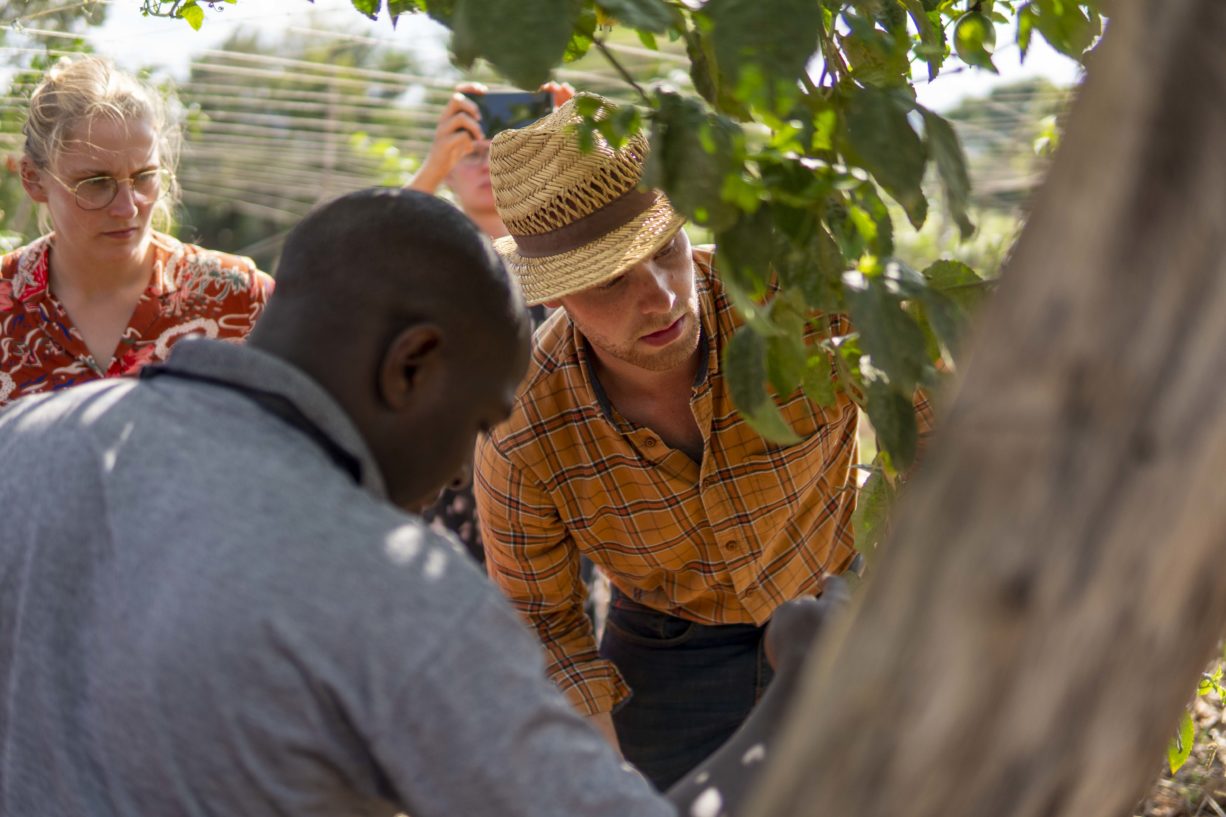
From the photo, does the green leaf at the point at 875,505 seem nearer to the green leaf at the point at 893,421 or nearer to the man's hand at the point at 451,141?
the green leaf at the point at 893,421

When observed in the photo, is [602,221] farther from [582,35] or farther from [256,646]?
[256,646]

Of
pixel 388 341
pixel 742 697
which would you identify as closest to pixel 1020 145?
pixel 742 697

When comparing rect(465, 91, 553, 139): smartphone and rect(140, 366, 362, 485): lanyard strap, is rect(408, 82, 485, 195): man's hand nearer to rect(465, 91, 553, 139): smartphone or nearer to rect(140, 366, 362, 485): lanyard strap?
rect(465, 91, 553, 139): smartphone

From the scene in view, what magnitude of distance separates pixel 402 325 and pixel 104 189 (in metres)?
1.82

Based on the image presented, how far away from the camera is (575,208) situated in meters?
2.44

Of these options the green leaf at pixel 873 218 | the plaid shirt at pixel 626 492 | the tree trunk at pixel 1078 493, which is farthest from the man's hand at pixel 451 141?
the tree trunk at pixel 1078 493

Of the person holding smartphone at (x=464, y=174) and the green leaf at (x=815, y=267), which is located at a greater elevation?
the green leaf at (x=815, y=267)

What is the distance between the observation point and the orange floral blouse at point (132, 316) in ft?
9.73

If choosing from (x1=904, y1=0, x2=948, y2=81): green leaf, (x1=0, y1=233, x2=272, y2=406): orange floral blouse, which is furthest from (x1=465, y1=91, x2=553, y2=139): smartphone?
(x1=904, y1=0, x2=948, y2=81): green leaf

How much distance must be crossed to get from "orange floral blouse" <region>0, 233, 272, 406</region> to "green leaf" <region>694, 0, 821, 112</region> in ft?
6.33

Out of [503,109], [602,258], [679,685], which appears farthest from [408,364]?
[503,109]

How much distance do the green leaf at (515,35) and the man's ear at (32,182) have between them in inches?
80.7

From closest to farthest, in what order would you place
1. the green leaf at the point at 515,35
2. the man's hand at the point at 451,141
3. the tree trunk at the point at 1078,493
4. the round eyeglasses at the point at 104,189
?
1. the tree trunk at the point at 1078,493
2. the green leaf at the point at 515,35
3. the round eyeglasses at the point at 104,189
4. the man's hand at the point at 451,141

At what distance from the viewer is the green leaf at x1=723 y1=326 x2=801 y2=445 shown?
155cm
